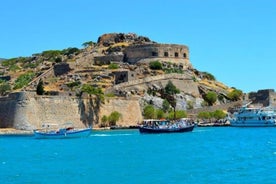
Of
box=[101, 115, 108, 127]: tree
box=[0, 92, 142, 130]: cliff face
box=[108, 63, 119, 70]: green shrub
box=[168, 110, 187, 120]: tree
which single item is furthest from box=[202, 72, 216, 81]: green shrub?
box=[101, 115, 108, 127]: tree

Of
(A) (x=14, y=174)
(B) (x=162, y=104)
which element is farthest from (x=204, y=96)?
(A) (x=14, y=174)

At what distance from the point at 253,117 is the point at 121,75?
14455mm

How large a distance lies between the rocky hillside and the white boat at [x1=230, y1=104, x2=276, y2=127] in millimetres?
4193

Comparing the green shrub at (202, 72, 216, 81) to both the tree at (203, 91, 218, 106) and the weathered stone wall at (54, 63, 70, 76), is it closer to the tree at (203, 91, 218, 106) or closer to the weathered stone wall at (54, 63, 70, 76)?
the tree at (203, 91, 218, 106)

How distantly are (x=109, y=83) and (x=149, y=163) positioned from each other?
37.8 m

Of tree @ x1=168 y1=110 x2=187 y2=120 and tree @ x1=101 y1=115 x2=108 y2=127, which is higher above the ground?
tree @ x1=168 y1=110 x2=187 y2=120

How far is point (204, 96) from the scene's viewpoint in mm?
68438

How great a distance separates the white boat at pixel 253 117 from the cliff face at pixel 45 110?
1409cm

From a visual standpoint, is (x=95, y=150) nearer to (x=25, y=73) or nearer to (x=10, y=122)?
(x=10, y=122)

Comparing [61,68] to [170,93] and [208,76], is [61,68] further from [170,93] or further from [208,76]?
[208,76]

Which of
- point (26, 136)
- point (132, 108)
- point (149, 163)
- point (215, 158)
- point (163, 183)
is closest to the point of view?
point (163, 183)

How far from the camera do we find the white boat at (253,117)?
210 feet

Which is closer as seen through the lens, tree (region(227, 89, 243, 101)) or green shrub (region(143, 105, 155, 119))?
green shrub (region(143, 105, 155, 119))

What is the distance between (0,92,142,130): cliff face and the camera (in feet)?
167
